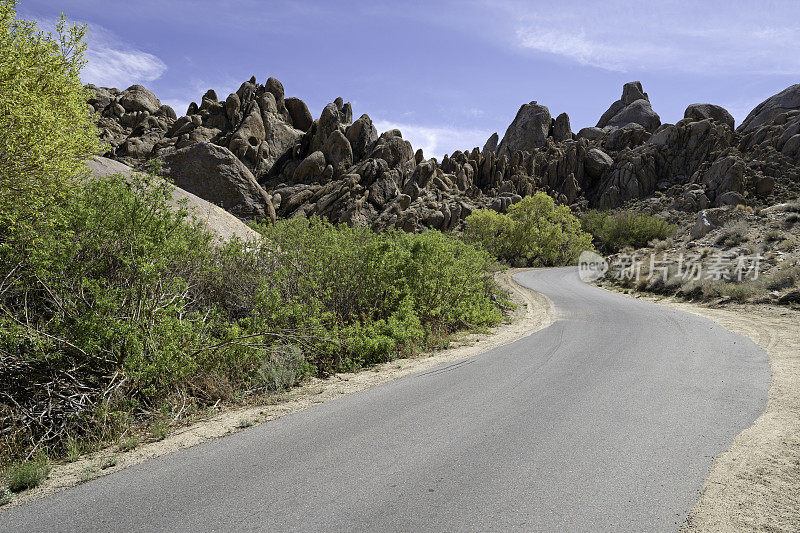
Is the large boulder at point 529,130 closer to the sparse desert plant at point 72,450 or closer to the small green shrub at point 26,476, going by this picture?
the sparse desert plant at point 72,450

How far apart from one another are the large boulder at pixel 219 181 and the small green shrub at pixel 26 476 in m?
18.7

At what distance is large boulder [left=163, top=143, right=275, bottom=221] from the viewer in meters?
22.4

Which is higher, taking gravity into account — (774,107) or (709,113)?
(709,113)

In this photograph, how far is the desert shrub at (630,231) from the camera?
51.8 meters

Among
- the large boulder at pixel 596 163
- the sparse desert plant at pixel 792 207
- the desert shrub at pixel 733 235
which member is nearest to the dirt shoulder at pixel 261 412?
the desert shrub at pixel 733 235

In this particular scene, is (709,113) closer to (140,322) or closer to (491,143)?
(491,143)

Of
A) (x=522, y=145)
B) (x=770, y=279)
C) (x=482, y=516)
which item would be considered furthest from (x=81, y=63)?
(x=522, y=145)

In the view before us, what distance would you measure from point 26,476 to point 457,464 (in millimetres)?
4003

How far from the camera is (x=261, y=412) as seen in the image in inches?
231

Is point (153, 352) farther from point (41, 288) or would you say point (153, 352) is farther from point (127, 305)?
point (41, 288)

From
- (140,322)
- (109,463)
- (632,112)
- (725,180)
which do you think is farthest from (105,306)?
(632,112)

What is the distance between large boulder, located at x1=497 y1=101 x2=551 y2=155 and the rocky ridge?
35.8 feet

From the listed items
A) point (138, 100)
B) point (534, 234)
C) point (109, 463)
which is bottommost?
point (109, 463)

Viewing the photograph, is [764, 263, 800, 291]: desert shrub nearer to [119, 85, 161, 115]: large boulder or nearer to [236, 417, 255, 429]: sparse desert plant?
[236, 417, 255, 429]: sparse desert plant
